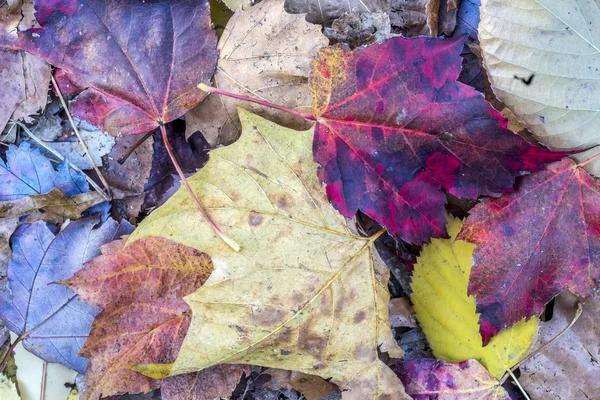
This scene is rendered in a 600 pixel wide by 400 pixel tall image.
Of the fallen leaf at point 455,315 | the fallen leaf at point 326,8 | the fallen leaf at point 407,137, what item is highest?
the fallen leaf at point 326,8

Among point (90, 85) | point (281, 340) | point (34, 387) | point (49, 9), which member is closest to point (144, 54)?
point (90, 85)

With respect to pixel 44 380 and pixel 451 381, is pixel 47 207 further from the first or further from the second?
pixel 451 381

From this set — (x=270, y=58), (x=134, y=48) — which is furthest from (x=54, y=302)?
(x=270, y=58)

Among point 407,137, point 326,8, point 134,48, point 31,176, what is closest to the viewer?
point 407,137

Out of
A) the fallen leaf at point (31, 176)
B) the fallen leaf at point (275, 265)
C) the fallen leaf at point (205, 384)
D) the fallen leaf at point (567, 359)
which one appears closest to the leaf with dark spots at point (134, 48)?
the fallen leaf at point (275, 265)

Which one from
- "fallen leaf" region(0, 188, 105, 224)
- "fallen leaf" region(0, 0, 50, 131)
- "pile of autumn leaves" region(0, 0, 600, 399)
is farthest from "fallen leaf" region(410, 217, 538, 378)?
"fallen leaf" region(0, 0, 50, 131)

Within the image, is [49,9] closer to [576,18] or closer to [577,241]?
[576,18]

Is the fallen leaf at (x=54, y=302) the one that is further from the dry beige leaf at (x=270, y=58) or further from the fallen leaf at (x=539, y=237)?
the fallen leaf at (x=539, y=237)

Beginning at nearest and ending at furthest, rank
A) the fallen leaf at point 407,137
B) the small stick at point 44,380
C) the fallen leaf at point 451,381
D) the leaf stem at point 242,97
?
the fallen leaf at point 407,137
the leaf stem at point 242,97
the fallen leaf at point 451,381
the small stick at point 44,380
